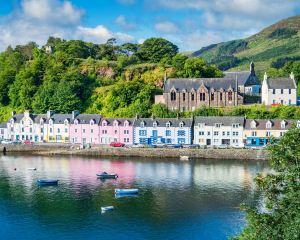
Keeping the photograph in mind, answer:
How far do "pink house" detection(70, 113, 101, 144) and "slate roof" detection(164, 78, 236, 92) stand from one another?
11.2m

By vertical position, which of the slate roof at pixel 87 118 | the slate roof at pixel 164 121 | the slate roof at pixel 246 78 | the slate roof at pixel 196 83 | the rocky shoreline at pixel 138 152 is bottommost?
the rocky shoreline at pixel 138 152

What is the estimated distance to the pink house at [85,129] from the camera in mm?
62344

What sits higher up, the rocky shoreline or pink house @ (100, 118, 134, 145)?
pink house @ (100, 118, 134, 145)

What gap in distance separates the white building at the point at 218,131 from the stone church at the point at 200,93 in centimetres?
699

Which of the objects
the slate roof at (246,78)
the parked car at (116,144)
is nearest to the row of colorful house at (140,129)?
the parked car at (116,144)

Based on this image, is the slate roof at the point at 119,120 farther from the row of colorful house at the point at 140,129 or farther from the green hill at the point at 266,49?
the green hill at the point at 266,49

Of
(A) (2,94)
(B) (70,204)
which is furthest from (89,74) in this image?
(B) (70,204)

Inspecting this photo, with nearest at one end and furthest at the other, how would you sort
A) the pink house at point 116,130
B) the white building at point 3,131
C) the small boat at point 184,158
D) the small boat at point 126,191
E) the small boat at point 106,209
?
1. the small boat at point 106,209
2. the small boat at point 126,191
3. the small boat at point 184,158
4. the pink house at point 116,130
5. the white building at point 3,131

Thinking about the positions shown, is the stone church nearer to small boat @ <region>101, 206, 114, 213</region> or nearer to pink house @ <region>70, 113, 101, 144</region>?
pink house @ <region>70, 113, 101, 144</region>

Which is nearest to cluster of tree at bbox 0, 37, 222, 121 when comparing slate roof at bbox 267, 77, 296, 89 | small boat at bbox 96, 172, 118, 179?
slate roof at bbox 267, 77, 296, 89

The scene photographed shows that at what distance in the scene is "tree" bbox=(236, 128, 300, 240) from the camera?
14883 mm

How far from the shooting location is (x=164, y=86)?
67125 millimetres

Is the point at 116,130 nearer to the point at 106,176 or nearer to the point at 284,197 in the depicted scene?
the point at 106,176

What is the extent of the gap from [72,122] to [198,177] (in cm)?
2565
